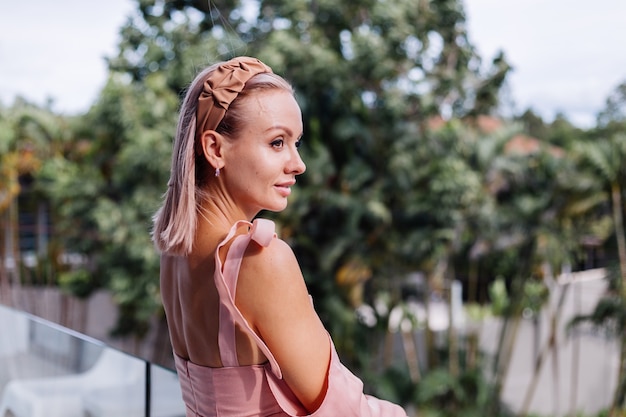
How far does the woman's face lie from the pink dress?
0.07 m

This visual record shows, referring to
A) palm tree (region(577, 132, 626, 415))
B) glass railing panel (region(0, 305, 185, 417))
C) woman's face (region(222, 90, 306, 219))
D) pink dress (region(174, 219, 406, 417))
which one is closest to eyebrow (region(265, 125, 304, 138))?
woman's face (region(222, 90, 306, 219))

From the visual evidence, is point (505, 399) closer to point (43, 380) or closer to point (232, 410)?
point (43, 380)

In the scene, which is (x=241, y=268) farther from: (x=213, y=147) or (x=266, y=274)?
(x=213, y=147)

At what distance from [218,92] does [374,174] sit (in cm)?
720

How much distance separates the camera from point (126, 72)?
28.0 feet

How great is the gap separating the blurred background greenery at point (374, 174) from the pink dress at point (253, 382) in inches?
255

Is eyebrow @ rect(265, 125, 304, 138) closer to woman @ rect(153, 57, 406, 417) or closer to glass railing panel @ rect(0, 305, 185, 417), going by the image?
woman @ rect(153, 57, 406, 417)

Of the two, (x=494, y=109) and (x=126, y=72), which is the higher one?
(x=126, y=72)

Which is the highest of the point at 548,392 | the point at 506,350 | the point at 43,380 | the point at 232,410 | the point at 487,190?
the point at 487,190

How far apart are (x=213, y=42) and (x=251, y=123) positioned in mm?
6554

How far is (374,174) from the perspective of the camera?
319 inches

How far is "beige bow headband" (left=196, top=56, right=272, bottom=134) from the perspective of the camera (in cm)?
96

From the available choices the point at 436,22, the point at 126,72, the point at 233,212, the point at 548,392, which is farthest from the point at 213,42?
the point at 548,392

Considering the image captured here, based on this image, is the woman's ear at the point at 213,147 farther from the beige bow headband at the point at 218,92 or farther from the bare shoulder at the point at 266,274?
the bare shoulder at the point at 266,274
